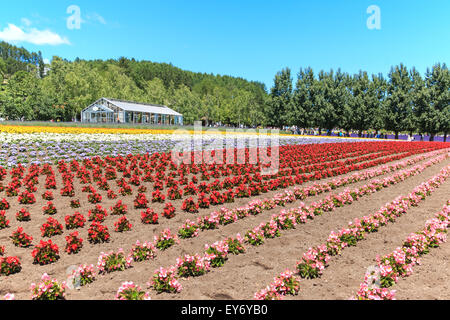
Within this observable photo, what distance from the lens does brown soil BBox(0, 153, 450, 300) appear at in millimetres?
4840

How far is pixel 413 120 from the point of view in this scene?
5859cm

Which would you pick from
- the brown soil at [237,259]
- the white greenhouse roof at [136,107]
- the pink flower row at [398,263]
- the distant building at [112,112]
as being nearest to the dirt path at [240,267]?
the brown soil at [237,259]

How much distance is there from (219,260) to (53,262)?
3.25 metres

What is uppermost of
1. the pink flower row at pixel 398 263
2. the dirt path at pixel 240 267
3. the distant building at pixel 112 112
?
the distant building at pixel 112 112

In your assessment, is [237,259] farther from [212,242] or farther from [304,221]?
[304,221]

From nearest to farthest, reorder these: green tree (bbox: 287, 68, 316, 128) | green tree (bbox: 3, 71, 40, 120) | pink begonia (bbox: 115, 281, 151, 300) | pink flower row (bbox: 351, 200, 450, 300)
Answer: pink begonia (bbox: 115, 281, 151, 300), pink flower row (bbox: 351, 200, 450, 300), green tree (bbox: 3, 71, 40, 120), green tree (bbox: 287, 68, 316, 128)

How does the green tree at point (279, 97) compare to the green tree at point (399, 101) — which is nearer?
the green tree at point (399, 101)

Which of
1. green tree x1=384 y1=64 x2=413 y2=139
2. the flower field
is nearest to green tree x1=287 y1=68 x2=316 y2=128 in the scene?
green tree x1=384 y1=64 x2=413 y2=139

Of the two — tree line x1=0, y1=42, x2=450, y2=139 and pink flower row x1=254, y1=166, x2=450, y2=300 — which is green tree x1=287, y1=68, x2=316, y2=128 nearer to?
tree line x1=0, y1=42, x2=450, y2=139

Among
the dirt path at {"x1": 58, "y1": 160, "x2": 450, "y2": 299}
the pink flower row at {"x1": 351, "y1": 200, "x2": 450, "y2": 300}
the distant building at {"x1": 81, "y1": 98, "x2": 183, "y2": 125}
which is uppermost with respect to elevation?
the distant building at {"x1": 81, "y1": 98, "x2": 183, "y2": 125}

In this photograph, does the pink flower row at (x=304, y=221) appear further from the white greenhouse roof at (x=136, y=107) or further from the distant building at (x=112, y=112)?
the white greenhouse roof at (x=136, y=107)

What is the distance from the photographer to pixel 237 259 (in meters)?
6.00

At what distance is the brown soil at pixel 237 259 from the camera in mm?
4840

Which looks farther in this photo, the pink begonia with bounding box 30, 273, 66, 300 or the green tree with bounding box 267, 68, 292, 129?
the green tree with bounding box 267, 68, 292, 129
